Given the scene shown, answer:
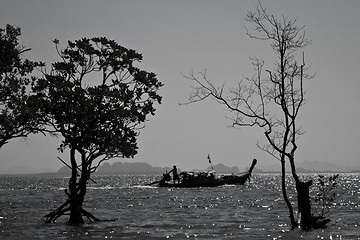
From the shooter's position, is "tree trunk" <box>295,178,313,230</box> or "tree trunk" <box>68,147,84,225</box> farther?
"tree trunk" <box>68,147,84,225</box>

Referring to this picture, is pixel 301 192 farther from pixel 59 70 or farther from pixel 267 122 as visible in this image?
pixel 59 70

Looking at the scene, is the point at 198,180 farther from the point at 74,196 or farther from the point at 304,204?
the point at 304,204

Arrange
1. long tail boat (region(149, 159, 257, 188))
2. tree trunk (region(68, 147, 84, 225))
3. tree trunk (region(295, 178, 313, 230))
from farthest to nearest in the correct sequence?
long tail boat (region(149, 159, 257, 188))
tree trunk (region(68, 147, 84, 225))
tree trunk (region(295, 178, 313, 230))

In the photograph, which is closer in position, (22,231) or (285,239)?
(285,239)

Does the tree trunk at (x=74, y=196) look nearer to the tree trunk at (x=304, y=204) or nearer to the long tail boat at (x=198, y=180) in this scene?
the tree trunk at (x=304, y=204)

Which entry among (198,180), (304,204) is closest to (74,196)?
(304,204)

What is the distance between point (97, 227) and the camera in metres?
30.7

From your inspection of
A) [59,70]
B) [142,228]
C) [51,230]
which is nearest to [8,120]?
[59,70]

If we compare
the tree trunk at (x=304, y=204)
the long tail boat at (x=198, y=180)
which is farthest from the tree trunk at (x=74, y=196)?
the long tail boat at (x=198, y=180)

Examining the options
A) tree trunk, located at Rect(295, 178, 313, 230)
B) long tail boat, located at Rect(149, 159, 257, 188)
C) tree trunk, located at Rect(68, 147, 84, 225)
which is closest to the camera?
tree trunk, located at Rect(295, 178, 313, 230)

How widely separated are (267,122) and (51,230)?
14.3 metres

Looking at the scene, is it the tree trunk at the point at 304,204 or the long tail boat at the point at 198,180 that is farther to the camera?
the long tail boat at the point at 198,180

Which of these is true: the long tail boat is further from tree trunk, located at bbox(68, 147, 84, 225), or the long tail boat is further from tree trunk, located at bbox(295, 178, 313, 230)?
tree trunk, located at bbox(295, 178, 313, 230)

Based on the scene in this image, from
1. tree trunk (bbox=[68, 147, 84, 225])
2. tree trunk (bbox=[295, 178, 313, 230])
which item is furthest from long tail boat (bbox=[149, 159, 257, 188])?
tree trunk (bbox=[295, 178, 313, 230])
